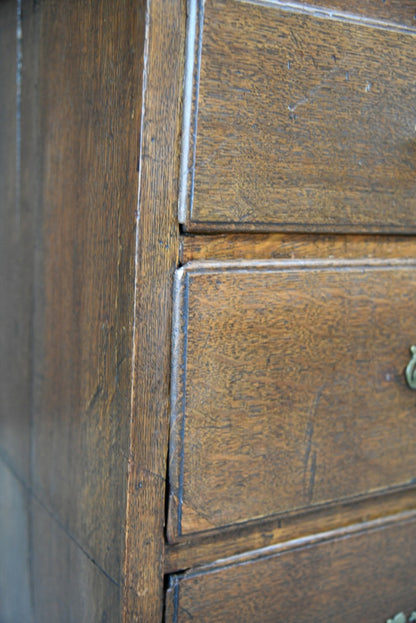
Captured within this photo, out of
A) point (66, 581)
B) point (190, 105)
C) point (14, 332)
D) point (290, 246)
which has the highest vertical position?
point (190, 105)

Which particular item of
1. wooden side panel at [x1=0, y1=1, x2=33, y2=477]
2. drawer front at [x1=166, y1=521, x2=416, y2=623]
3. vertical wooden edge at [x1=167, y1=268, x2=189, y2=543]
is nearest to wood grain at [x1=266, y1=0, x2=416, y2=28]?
vertical wooden edge at [x1=167, y1=268, x2=189, y2=543]

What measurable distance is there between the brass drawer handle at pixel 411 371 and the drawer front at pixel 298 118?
0.12 meters

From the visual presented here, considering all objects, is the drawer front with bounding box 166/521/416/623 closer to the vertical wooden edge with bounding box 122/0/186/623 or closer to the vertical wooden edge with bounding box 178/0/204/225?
the vertical wooden edge with bounding box 122/0/186/623

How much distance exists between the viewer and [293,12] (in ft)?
1.65

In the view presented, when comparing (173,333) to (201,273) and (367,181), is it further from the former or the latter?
(367,181)

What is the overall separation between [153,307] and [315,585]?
320 mm

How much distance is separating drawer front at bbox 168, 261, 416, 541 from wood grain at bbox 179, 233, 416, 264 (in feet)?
0.04

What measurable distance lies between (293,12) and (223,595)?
482mm

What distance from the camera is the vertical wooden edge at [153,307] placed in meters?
0.47

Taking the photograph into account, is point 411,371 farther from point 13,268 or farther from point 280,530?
point 13,268

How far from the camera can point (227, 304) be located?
51 cm

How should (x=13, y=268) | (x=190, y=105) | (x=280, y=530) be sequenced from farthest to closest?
(x=13, y=268)
(x=280, y=530)
(x=190, y=105)

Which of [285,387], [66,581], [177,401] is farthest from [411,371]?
[66,581]

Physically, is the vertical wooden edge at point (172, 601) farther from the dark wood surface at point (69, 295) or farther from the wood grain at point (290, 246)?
the wood grain at point (290, 246)
